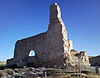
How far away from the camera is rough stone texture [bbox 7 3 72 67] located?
25.7m

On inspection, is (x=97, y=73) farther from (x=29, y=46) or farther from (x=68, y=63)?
(x=29, y=46)

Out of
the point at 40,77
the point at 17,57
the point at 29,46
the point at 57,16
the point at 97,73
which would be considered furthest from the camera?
the point at 17,57

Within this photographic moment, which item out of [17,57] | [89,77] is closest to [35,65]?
[17,57]

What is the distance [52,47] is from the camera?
89.3 ft

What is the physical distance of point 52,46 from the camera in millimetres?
27250

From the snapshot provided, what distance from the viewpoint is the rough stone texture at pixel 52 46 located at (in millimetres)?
25703

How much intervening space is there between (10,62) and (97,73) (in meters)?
19.4

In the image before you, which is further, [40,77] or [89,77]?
[40,77]

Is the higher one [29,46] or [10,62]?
[29,46]

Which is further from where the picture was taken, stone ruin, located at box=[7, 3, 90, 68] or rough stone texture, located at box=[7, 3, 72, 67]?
rough stone texture, located at box=[7, 3, 72, 67]

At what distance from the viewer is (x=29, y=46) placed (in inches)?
1251

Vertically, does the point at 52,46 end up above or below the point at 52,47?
above

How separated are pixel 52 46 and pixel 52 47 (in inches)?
6.2

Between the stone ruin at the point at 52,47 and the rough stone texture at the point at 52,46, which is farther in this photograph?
the rough stone texture at the point at 52,46
